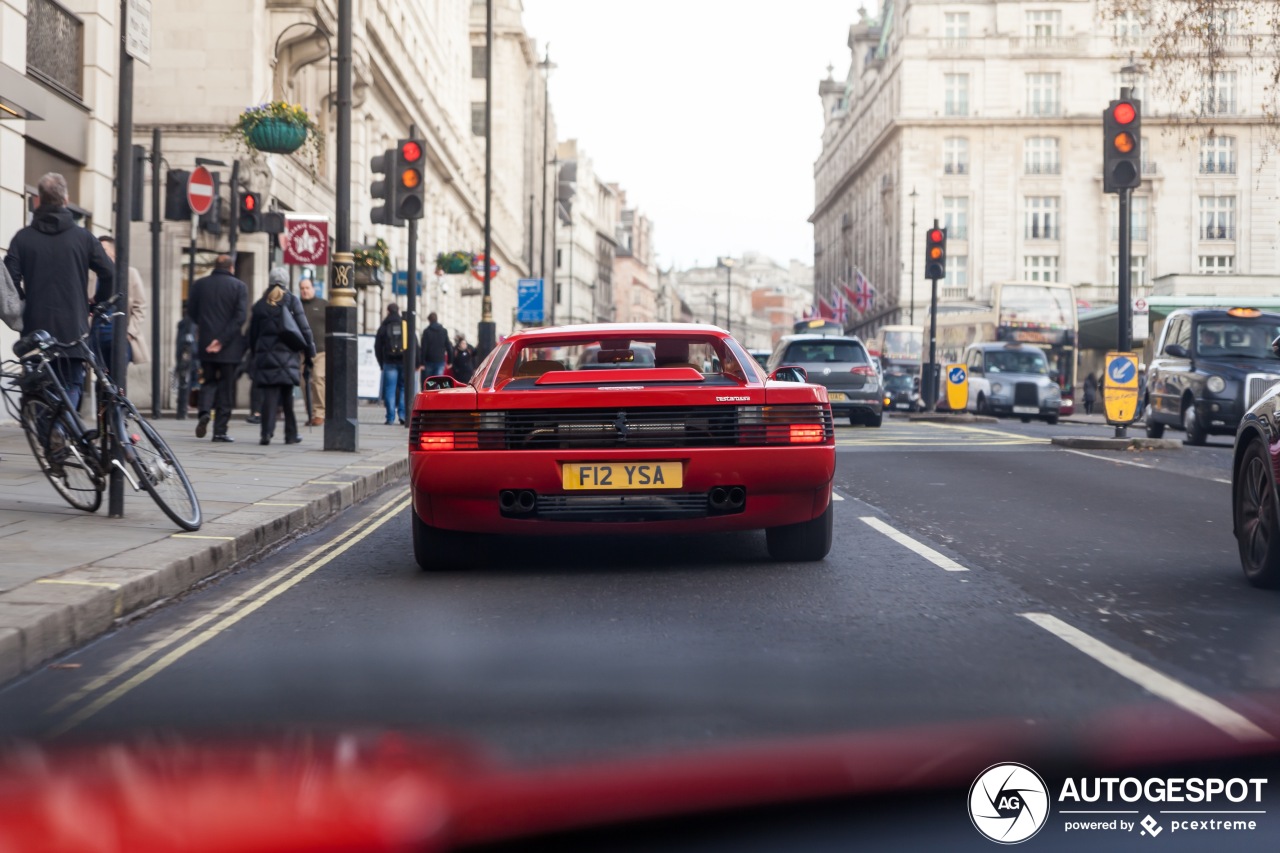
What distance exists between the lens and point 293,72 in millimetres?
29219

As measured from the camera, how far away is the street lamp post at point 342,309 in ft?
47.4

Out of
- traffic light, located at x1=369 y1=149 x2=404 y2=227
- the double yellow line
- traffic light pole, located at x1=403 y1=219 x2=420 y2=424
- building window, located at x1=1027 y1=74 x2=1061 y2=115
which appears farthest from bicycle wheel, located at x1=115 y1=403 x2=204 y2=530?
building window, located at x1=1027 y1=74 x2=1061 y2=115

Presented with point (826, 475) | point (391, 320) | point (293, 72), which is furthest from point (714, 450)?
point (293, 72)

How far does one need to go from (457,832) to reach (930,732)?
1.40 meters

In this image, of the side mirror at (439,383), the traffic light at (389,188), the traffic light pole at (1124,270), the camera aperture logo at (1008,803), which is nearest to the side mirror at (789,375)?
the side mirror at (439,383)

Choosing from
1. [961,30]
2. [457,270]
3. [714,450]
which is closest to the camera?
[714,450]

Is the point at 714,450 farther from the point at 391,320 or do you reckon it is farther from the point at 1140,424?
the point at 1140,424

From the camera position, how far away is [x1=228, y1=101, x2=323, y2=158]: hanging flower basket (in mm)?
21500

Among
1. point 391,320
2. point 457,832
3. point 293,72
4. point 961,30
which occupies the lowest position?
point 457,832

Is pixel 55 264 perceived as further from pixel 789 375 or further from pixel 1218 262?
pixel 1218 262

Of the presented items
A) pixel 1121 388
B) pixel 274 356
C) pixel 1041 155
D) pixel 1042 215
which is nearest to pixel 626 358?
Answer: pixel 274 356

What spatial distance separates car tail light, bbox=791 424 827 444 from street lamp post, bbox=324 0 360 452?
8.09 m

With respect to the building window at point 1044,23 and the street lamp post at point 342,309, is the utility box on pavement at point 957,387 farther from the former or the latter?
the building window at point 1044,23

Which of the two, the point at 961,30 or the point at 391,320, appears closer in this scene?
the point at 391,320
